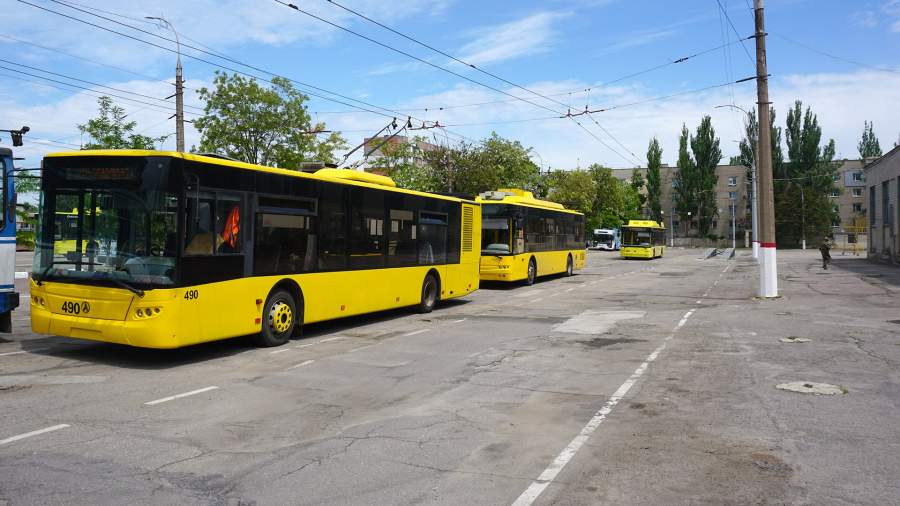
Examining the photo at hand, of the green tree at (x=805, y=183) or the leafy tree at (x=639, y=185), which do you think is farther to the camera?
the leafy tree at (x=639, y=185)

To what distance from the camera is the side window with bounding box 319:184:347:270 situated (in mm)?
12219

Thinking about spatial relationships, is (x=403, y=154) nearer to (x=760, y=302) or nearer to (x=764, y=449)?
(x=760, y=302)

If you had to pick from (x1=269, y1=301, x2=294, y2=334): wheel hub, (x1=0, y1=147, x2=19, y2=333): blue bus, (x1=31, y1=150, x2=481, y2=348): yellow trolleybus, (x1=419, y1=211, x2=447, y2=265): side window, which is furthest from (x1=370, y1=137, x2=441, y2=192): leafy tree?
(x1=0, y1=147, x2=19, y2=333): blue bus

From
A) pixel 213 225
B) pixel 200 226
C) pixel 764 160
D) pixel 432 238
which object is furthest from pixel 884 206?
pixel 200 226

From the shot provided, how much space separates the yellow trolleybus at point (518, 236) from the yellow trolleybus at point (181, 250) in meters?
10.9

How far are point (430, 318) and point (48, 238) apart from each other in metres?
8.09

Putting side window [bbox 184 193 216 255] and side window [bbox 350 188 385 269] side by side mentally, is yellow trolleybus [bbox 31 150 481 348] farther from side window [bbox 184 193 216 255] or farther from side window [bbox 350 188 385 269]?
side window [bbox 350 188 385 269]

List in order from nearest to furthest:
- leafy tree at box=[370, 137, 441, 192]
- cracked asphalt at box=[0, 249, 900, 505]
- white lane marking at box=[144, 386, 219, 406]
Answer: cracked asphalt at box=[0, 249, 900, 505] → white lane marking at box=[144, 386, 219, 406] → leafy tree at box=[370, 137, 441, 192]

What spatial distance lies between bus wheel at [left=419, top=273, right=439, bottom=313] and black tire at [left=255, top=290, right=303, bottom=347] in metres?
5.19

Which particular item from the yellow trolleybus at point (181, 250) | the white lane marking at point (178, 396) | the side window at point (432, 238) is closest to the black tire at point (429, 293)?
the side window at point (432, 238)

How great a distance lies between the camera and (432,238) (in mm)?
16594

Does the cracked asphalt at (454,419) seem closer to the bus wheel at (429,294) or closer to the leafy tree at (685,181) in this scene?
the bus wheel at (429,294)

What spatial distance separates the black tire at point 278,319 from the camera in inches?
429

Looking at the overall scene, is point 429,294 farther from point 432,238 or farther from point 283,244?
point 283,244
